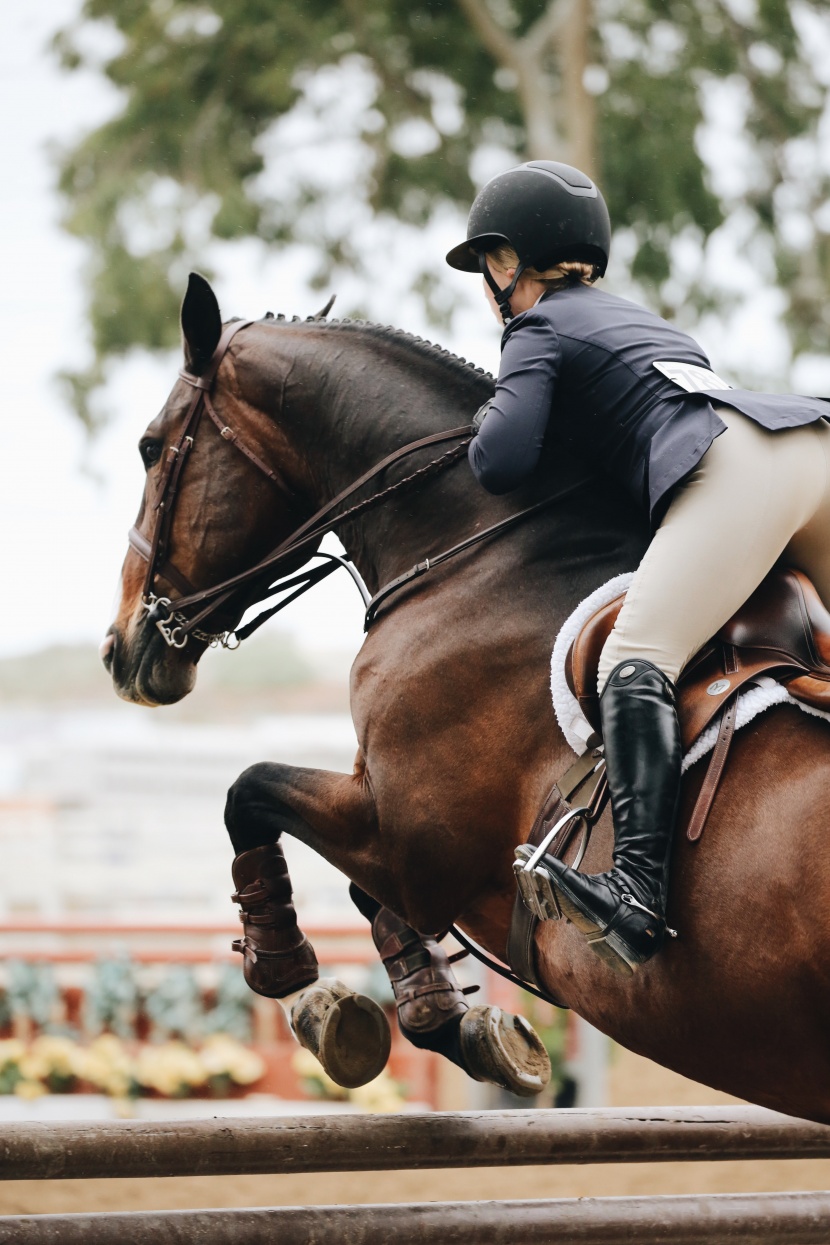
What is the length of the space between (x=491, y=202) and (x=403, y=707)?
93 cm

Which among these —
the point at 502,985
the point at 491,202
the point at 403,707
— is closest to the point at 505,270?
the point at 491,202

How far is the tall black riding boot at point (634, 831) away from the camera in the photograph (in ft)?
6.06

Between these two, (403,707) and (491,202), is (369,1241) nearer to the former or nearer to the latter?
(403,707)

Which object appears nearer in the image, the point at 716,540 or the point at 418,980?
the point at 716,540

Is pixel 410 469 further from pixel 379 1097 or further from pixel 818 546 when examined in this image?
pixel 379 1097

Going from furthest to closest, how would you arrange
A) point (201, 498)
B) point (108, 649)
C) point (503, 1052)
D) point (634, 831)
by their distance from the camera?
point (108, 649)
point (201, 498)
point (503, 1052)
point (634, 831)

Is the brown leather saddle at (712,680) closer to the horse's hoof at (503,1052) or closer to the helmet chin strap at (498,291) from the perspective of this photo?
the horse's hoof at (503,1052)

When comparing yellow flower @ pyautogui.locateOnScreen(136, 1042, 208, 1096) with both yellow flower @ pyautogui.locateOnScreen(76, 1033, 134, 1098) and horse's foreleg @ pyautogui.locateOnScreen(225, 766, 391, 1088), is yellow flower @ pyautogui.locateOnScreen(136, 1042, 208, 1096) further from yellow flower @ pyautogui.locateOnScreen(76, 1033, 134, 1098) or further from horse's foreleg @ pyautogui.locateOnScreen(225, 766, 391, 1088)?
horse's foreleg @ pyautogui.locateOnScreen(225, 766, 391, 1088)

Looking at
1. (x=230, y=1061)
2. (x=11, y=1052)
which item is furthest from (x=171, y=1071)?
(x=11, y=1052)

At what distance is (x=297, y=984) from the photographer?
8.48ft

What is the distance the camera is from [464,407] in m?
2.59

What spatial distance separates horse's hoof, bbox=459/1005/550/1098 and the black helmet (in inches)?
55.8

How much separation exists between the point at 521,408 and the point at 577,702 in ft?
1.60

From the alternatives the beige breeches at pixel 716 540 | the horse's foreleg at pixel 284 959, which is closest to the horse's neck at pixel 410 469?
the beige breeches at pixel 716 540
